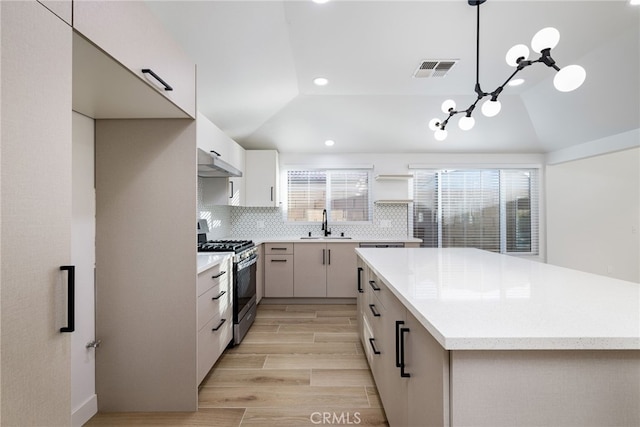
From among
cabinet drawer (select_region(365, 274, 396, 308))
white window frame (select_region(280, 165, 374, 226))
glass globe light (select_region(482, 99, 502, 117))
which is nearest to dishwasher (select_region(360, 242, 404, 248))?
white window frame (select_region(280, 165, 374, 226))

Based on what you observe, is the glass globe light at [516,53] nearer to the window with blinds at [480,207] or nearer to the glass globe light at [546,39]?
the glass globe light at [546,39]

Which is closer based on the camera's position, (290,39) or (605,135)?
(290,39)

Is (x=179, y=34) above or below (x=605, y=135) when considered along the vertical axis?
above

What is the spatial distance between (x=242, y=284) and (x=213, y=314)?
28.2 inches

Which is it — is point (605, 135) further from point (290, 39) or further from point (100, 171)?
point (100, 171)

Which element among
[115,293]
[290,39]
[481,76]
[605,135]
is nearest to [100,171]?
[115,293]

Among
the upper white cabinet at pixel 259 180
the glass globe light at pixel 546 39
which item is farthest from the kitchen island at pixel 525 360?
the upper white cabinet at pixel 259 180

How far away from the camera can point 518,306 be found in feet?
3.46

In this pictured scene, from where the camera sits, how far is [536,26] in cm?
240

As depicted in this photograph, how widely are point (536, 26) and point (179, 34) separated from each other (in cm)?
271

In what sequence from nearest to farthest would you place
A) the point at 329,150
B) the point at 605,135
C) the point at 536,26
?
the point at 536,26 < the point at 605,135 < the point at 329,150

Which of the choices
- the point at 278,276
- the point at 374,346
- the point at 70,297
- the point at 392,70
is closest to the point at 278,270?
the point at 278,276

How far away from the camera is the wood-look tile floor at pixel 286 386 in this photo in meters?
1.87

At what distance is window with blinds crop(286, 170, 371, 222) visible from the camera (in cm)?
500
